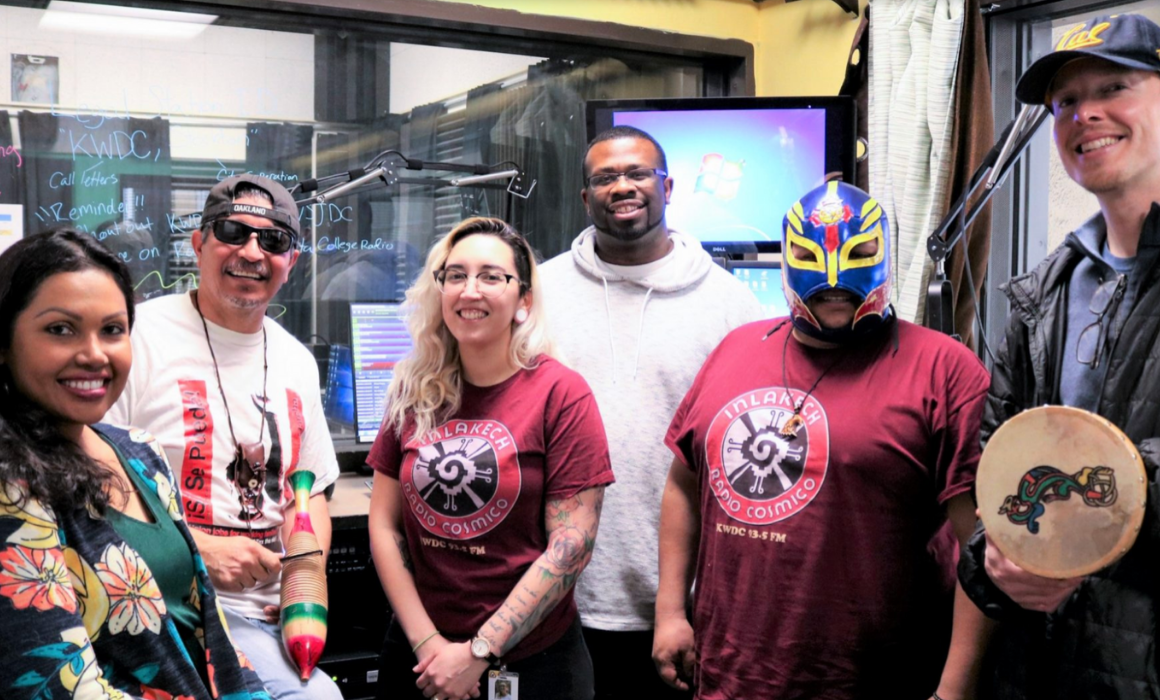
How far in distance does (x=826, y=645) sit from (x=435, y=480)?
0.82 metres

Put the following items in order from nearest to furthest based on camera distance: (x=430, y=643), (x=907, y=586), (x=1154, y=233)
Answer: (x=1154, y=233), (x=907, y=586), (x=430, y=643)

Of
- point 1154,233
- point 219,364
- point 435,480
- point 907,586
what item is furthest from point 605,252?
point 1154,233

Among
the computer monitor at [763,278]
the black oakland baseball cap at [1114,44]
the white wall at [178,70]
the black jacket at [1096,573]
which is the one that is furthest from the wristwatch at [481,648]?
the white wall at [178,70]

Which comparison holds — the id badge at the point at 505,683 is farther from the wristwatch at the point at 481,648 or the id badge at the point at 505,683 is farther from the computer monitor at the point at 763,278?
the computer monitor at the point at 763,278

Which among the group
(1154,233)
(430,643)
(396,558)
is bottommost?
(430,643)

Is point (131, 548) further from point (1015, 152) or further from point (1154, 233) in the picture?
point (1015, 152)

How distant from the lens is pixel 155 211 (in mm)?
3518

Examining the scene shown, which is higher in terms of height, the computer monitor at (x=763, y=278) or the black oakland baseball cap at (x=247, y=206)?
the black oakland baseball cap at (x=247, y=206)

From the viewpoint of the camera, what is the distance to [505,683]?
7.17 feet

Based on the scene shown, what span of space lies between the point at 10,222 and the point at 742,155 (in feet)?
7.46

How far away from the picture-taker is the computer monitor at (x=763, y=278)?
3496 mm

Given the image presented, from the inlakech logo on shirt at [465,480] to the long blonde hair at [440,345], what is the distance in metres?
0.07

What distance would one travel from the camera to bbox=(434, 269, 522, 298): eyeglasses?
89.4 inches

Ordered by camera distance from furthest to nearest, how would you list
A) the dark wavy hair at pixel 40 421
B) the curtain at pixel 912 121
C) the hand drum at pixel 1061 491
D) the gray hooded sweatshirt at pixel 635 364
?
the curtain at pixel 912 121 < the gray hooded sweatshirt at pixel 635 364 < the dark wavy hair at pixel 40 421 < the hand drum at pixel 1061 491
